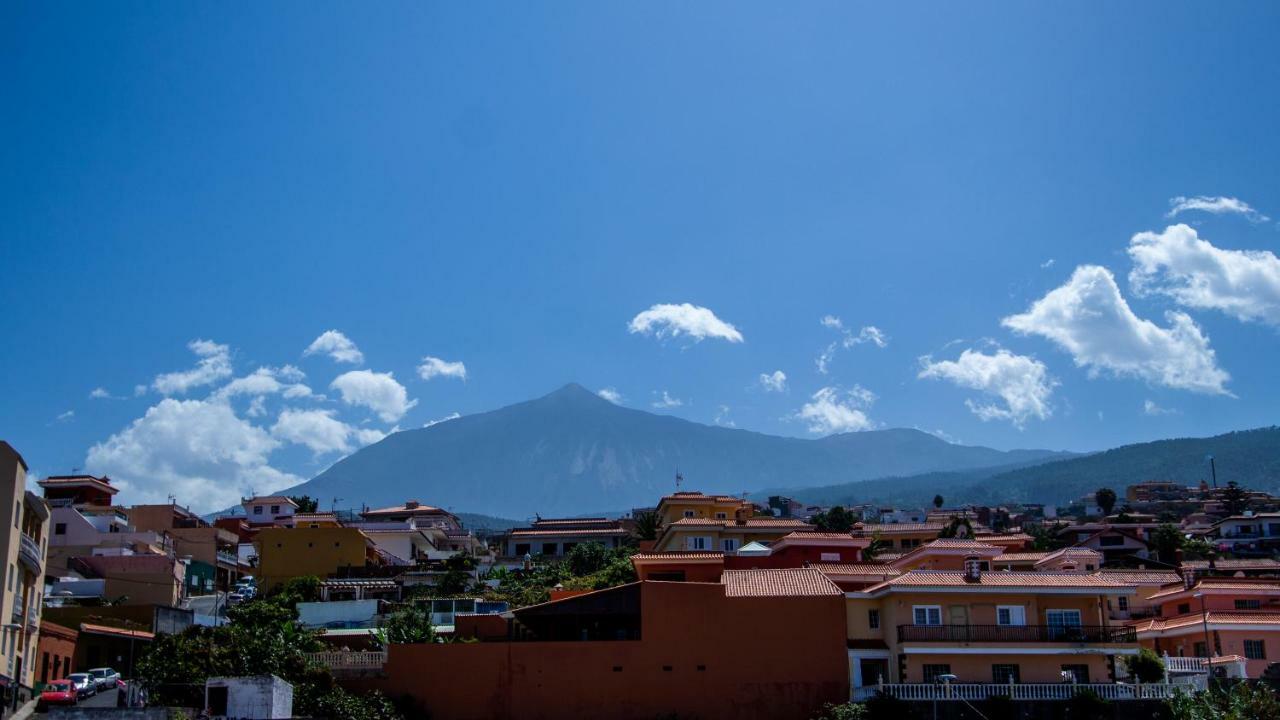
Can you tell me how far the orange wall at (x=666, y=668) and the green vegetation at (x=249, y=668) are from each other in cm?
204

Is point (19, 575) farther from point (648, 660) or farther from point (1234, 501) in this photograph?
point (1234, 501)

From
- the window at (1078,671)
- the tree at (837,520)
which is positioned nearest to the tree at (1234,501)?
the tree at (837,520)

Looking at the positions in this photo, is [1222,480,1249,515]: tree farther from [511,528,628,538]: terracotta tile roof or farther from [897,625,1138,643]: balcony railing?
[897,625,1138,643]: balcony railing

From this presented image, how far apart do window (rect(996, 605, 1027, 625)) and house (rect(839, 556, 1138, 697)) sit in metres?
0.04

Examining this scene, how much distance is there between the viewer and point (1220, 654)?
169 feet

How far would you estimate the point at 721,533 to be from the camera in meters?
70.8

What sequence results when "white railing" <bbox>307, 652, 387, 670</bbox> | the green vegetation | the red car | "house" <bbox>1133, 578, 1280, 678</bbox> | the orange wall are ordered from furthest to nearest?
"house" <bbox>1133, 578, 1280, 678</bbox> < "white railing" <bbox>307, 652, 387, 670</bbox> < the orange wall < the green vegetation < the red car

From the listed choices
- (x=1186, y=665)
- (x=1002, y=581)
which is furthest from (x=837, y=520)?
(x=1002, y=581)

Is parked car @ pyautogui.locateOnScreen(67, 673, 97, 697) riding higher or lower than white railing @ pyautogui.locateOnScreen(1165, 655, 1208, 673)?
higher

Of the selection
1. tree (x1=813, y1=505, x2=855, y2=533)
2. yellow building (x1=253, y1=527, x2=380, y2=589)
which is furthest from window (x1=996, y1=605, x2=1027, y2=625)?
tree (x1=813, y1=505, x2=855, y2=533)

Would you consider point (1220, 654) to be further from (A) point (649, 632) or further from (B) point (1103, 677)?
(A) point (649, 632)

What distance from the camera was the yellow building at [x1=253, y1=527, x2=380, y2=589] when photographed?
6725cm

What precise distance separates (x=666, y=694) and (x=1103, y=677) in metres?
17.6

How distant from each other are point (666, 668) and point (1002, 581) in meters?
14.3
